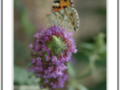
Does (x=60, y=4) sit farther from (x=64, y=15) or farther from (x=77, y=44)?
(x=77, y=44)

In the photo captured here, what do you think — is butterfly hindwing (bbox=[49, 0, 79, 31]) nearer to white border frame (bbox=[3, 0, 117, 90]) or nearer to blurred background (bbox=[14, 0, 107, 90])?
blurred background (bbox=[14, 0, 107, 90])

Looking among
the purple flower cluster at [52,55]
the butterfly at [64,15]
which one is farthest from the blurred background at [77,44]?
the purple flower cluster at [52,55]

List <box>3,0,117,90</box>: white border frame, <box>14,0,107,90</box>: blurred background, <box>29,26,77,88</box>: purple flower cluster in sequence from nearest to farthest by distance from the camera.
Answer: <box>29,26,77,88</box>: purple flower cluster
<box>3,0,117,90</box>: white border frame
<box>14,0,107,90</box>: blurred background

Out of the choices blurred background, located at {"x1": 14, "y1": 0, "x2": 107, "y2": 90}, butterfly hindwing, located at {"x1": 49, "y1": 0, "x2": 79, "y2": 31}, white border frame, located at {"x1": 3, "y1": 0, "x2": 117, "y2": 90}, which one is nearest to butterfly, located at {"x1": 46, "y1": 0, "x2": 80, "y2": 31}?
butterfly hindwing, located at {"x1": 49, "y1": 0, "x2": 79, "y2": 31}

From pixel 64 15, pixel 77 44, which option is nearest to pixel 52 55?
pixel 64 15
